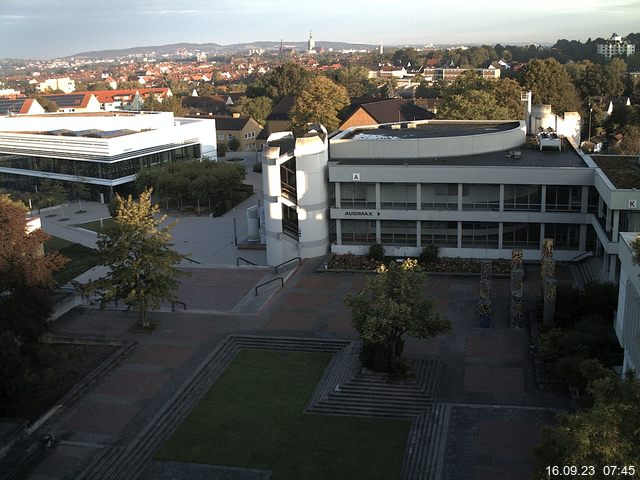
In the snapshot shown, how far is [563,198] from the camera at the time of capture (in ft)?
121

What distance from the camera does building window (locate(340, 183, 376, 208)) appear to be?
3925cm

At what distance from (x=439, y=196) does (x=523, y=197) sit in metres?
4.37

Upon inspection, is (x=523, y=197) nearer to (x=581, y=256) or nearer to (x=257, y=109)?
(x=581, y=256)

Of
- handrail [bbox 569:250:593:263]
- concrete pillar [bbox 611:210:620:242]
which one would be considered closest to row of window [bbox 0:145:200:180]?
handrail [bbox 569:250:593:263]

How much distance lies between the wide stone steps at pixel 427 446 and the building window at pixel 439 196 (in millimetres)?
17071

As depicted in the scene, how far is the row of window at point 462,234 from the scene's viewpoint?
37469 mm

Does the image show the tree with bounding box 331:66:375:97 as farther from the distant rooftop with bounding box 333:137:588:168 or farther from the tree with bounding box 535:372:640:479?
the tree with bounding box 535:372:640:479

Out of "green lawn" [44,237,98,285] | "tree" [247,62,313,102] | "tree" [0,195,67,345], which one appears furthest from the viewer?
"tree" [247,62,313,102]

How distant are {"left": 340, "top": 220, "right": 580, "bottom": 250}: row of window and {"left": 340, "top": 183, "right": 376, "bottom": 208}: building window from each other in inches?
38.1

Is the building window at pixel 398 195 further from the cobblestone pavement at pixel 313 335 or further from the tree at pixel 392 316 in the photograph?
the tree at pixel 392 316

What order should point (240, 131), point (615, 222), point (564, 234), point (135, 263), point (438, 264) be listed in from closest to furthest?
A: point (135, 263), point (615, 222), point (564, 234), point (438, 264), point (240, 131)

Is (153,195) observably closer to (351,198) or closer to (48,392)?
(351,198)

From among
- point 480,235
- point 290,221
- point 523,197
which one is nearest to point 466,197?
point 480,235

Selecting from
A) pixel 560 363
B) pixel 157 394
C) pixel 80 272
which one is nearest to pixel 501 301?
pixel 560 363
